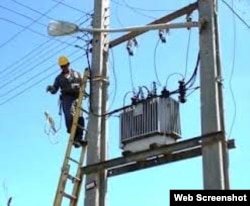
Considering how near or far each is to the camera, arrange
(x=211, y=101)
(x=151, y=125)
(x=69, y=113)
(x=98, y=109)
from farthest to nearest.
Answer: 1. (x=69, y=113)
2. (x=98, y=109)
3. (x=151, y=125)
4. (x=211, y=101)

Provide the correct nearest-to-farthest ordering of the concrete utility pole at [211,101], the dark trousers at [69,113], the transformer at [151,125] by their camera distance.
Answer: the concrete utility pole at [211,101] < the transformer at [151,125] < the dark trousers at [69,113]

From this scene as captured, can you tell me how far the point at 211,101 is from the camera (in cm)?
933

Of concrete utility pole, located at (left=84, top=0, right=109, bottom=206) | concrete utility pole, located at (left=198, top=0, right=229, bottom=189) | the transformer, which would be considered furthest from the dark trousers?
concrete utility pole, located at (left=198, top=0, right=229, bottom=189)

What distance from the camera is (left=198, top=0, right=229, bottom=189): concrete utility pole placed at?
8.91 meters

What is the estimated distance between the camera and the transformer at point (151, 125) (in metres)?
10.0

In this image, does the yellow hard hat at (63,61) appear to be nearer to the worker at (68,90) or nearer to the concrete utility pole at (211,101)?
the worker at (68,90)

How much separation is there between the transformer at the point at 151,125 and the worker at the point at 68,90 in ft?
4.54

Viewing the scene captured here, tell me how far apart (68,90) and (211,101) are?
3.31 meters

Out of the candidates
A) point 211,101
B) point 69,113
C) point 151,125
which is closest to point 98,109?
point 69,113

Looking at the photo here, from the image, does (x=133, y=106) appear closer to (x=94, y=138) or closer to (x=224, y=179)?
(x=94, y=138)

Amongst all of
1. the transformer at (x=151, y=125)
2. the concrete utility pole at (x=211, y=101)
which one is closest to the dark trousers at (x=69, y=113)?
the transformer at (x=151, y=125)

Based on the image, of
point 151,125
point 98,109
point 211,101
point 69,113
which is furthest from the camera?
point 69,113

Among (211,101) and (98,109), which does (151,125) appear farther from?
(98,109)

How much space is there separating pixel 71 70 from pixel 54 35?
1.42 metres
